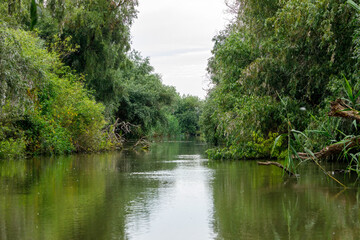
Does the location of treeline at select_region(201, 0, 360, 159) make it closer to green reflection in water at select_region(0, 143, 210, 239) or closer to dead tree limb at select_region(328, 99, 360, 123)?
dead tree limb at select_region(328, 99, 360, 123)

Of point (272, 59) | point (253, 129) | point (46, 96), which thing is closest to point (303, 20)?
point (272, 59)

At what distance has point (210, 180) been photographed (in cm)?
1250

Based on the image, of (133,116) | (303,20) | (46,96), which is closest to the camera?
(303,20)

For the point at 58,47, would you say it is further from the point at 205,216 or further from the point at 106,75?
the point at 205,216

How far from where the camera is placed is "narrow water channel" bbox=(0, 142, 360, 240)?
6.05 metres

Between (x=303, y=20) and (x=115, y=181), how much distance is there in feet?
24.8

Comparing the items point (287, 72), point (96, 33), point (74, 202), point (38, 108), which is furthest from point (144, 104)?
point (74, 202)

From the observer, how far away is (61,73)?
29.0m

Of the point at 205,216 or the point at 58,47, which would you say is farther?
the point at 58,47

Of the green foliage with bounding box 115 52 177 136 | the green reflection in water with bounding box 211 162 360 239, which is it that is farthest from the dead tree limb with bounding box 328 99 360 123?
the green foliage with bounding box 115 52 177 136

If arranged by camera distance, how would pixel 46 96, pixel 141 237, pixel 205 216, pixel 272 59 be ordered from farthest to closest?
pixel 46 96, pixel 272 59, pixel 205 216, pixel 141 237

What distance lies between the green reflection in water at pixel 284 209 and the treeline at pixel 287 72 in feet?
5.71

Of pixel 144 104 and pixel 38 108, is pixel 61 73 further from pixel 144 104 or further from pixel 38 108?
pixel 144 104

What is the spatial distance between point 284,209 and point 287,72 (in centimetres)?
1025
